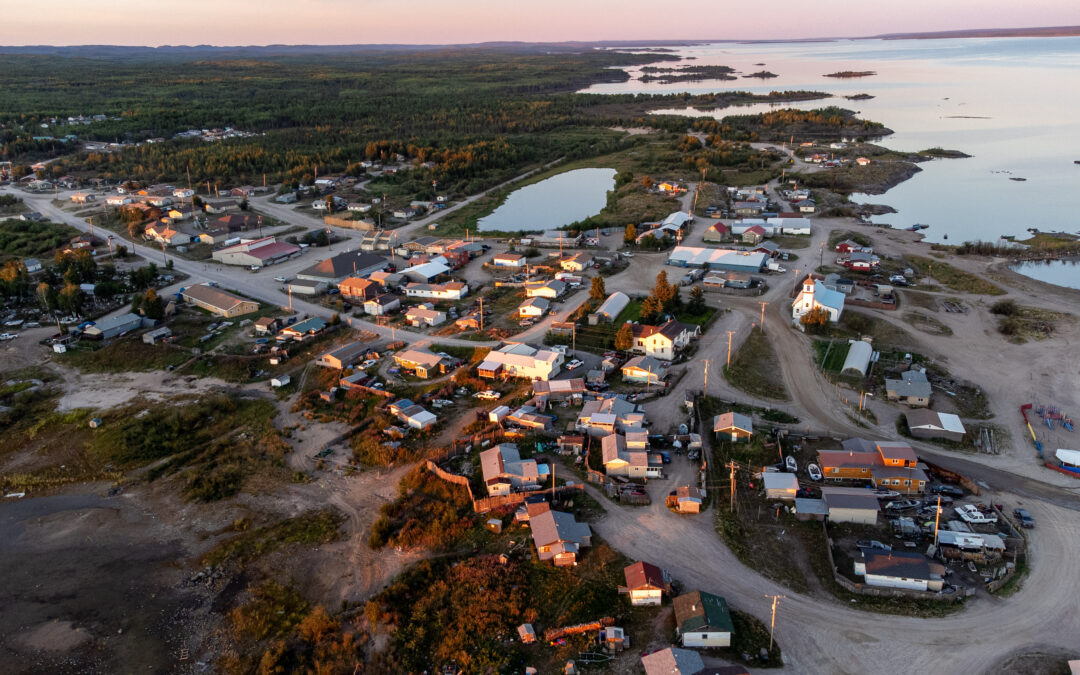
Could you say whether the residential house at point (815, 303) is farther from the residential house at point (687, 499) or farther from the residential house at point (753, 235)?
the residential house at point (687, 499)

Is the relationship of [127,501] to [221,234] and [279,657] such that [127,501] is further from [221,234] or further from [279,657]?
[221,234]

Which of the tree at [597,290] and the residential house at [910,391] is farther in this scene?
the tree at [597,290]

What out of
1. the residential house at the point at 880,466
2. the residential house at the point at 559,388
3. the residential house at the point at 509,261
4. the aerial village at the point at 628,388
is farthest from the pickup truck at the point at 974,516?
the residential house at the point at 509,261

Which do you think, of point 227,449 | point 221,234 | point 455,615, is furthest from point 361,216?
point 455,615

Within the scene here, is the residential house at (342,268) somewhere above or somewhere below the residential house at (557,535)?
above

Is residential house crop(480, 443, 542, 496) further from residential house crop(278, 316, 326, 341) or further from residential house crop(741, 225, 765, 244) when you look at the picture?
residential house crop(741, 225, 765, 244)
